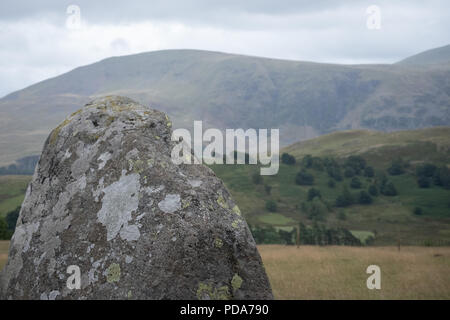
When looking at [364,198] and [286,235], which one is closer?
[286,235]

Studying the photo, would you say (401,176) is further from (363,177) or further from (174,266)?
(174,266)

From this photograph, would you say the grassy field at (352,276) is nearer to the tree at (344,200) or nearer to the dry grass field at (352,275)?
the dry grass field at (352,275)

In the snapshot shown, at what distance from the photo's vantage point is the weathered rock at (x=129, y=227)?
6.31 metres

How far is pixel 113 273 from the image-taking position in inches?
250

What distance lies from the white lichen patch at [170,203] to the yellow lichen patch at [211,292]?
3.90ft

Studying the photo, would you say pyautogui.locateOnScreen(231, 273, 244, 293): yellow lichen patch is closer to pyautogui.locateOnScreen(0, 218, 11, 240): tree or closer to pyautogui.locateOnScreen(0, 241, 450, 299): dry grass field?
Answer: pyautogui.locateOnScreen(0, 241, 450, 299): dry grass field

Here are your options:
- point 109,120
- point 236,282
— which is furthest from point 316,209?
point 236,282

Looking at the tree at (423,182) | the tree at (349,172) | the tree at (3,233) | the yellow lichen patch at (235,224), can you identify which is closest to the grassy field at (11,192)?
the tree at (3,233)

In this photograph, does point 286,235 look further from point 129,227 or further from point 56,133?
point 129,227

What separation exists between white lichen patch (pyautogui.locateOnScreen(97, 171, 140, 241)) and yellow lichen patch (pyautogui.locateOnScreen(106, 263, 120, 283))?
1.50 feet

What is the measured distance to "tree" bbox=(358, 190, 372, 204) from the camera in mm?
145750

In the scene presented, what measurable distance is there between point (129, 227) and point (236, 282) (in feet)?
5.96
